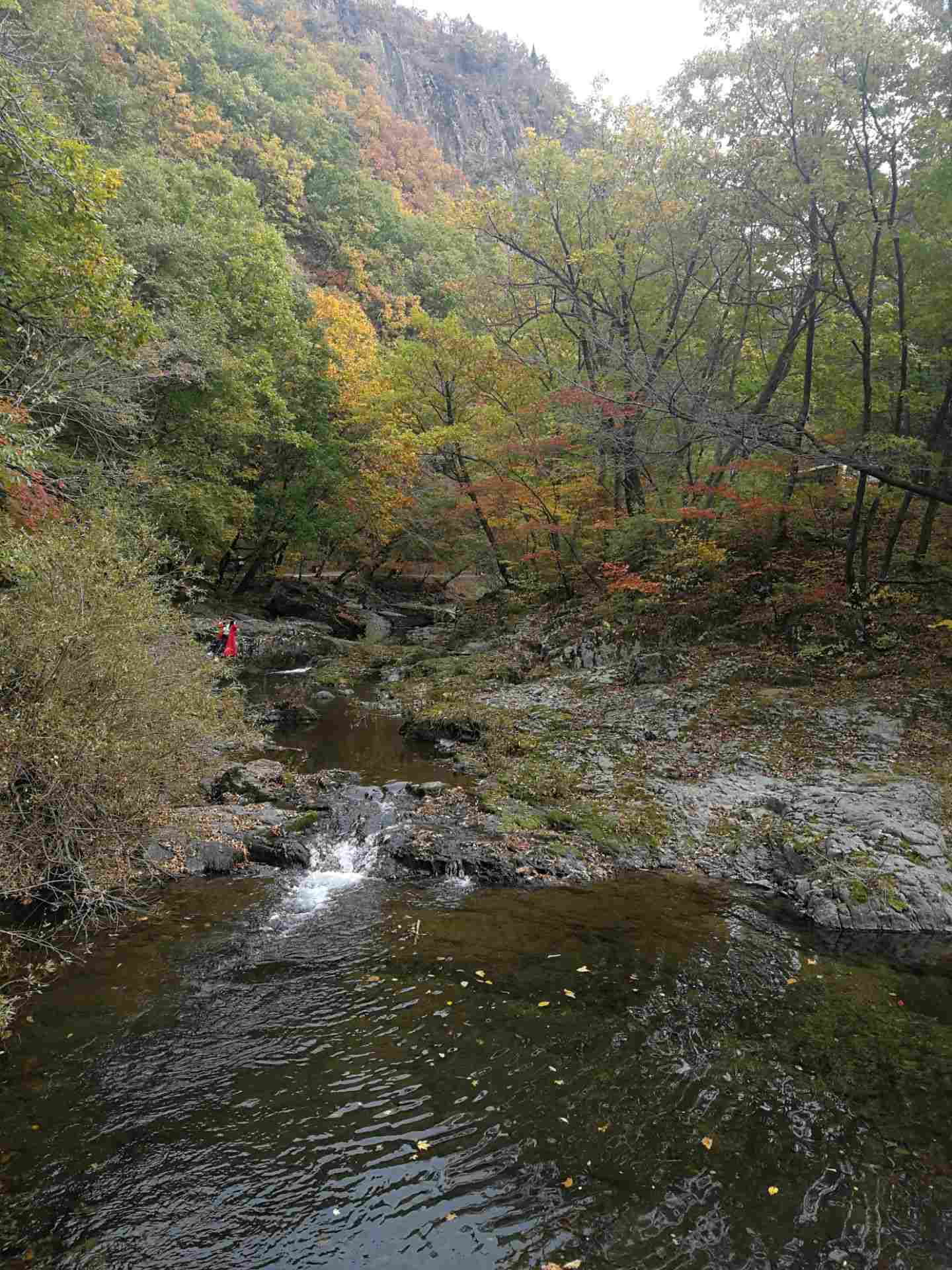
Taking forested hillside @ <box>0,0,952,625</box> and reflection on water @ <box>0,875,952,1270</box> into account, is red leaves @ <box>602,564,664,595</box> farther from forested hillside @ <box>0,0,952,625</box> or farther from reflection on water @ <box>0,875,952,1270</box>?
reflection on water @ <box>0,875,952,1270</box>

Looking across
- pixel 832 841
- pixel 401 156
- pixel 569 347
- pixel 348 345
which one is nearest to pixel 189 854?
pixel 832 841

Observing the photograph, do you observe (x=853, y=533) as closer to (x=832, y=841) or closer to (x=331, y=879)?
(x=832, y=841)

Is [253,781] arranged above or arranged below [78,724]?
below

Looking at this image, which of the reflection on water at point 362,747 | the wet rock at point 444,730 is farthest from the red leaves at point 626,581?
the reflection on water at point 362,747

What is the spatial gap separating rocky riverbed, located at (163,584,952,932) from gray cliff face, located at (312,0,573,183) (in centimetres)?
7402

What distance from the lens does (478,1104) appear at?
5004mm

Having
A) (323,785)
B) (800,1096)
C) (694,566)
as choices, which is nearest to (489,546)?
(694,566)

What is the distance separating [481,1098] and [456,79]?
112 m

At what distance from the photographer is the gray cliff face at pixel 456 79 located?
3127 inches

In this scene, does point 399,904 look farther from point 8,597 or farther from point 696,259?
point 696,259

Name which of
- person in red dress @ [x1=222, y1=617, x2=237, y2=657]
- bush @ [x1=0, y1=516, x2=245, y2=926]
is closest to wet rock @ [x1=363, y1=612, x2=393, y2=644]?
person in red dress @ [x1=222, y1=617, x2=237, y2=657]

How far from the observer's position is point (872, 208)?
40.6 ft

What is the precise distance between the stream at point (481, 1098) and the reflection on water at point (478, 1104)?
0.06ft

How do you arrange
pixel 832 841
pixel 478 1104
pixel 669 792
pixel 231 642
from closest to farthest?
1. pixel 478 1104
2. pixel 832 841
3. pixel 669 792
4. pixel 231 642
